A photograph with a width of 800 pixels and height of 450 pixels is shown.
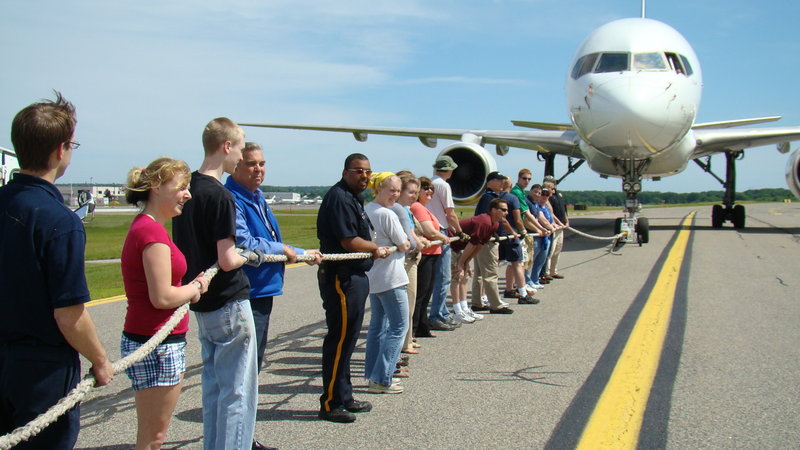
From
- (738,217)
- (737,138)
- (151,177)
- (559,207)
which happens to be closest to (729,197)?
(738,217)

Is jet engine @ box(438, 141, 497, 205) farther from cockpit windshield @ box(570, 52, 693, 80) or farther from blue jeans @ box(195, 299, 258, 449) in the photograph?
blue jeans @ box(195, 299, 258, 449)

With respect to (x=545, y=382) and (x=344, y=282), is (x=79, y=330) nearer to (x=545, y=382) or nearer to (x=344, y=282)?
(x=344, y=282)

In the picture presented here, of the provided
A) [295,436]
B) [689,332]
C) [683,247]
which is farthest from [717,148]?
[295,436]

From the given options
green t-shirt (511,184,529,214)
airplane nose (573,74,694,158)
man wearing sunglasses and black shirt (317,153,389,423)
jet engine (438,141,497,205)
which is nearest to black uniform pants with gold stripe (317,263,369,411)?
man wearing sunglasses and black shirt (317,153,389,423)

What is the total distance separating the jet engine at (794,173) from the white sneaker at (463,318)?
1335 cm

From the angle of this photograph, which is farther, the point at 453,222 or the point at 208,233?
the point at 453,222

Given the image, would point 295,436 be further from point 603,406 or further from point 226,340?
point 603,406

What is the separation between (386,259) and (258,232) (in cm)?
129

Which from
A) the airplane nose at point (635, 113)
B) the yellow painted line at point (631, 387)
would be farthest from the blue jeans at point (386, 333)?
the airplane nose at point (635, 113)

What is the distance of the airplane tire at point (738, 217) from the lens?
21188mm

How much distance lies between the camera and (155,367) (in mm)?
2922

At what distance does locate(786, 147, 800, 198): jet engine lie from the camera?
16797 mm

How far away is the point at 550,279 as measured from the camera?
34.3 feet

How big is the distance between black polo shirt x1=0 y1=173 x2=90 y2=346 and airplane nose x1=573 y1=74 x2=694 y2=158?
37.0 feet
